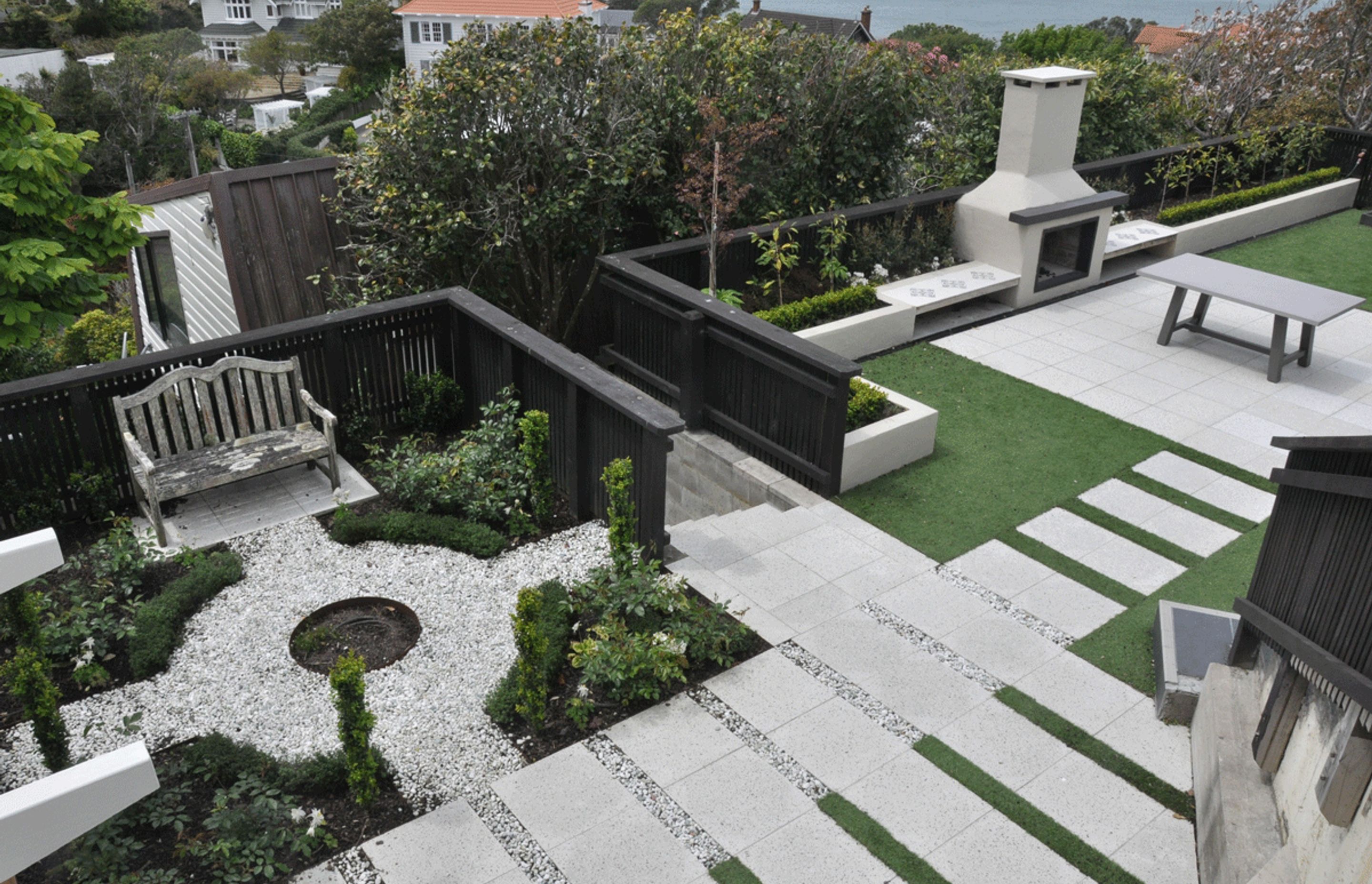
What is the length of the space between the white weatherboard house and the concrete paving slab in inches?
2754

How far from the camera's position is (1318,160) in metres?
16.4

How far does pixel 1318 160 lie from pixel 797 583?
14274 millimetres

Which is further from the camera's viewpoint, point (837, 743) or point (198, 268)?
point (198, 268)

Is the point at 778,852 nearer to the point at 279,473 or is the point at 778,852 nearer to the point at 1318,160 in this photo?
the point at 279,473

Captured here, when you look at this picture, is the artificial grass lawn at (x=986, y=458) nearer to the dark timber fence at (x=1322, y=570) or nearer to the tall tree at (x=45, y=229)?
the dark timber fence at (x=1322, y=570)

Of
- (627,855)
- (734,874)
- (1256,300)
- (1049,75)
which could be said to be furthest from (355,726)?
(1049,75)

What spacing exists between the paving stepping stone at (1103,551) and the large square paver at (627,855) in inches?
152

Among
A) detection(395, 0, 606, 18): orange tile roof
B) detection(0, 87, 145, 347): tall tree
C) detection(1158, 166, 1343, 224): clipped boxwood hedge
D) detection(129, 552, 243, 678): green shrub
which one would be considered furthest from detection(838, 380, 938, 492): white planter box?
detection(395, 0, 606, 18): orange tile roof

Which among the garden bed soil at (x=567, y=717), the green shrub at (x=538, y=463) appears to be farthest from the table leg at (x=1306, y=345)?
the green shrub at (x=538, y=463)

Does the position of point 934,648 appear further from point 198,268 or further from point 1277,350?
point 198,268

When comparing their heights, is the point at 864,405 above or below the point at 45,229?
below

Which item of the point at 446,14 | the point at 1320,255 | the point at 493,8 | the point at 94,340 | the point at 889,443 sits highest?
the point at 493,8

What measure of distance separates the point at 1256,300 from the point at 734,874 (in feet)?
27.0

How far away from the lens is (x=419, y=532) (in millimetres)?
7262
